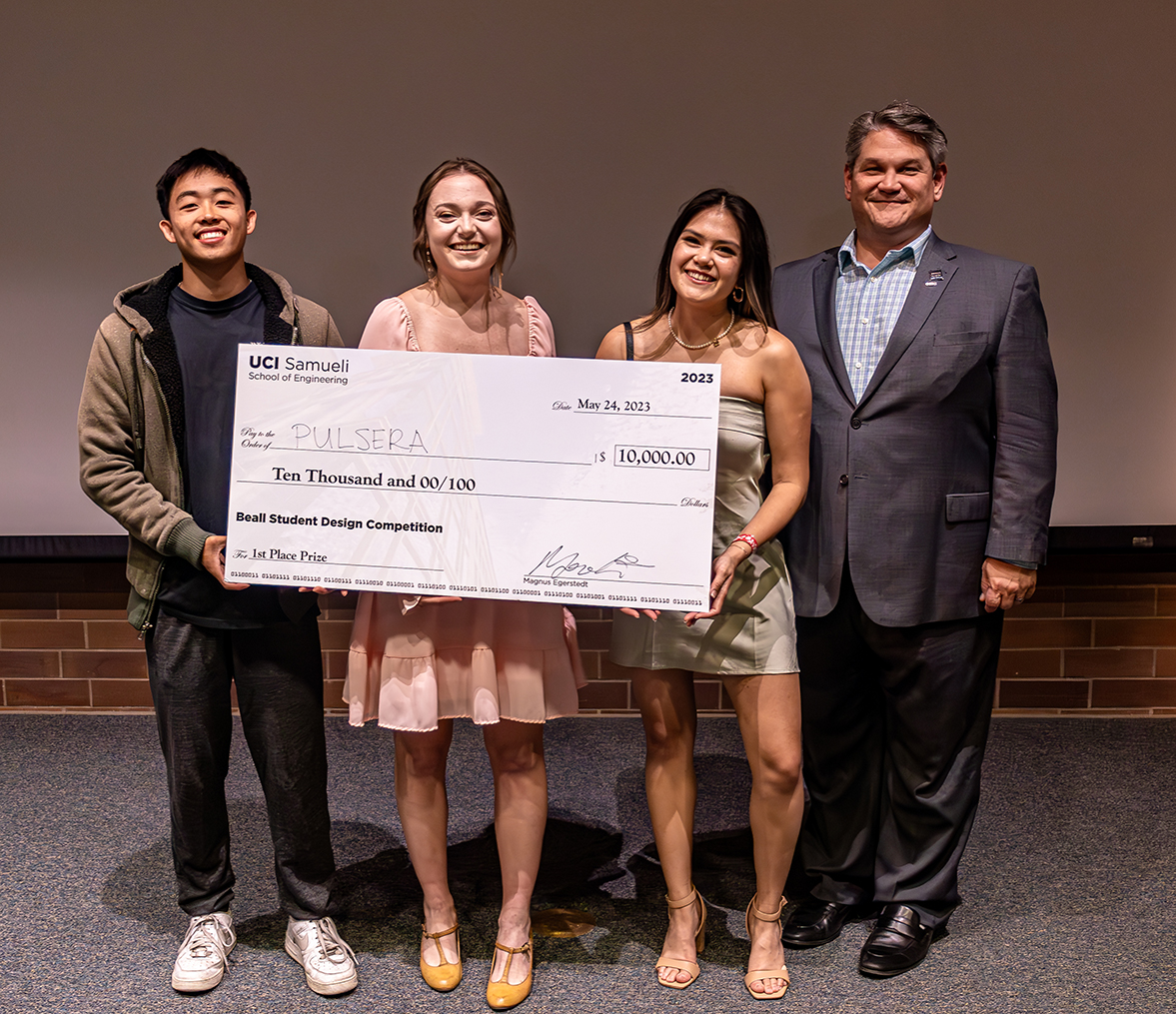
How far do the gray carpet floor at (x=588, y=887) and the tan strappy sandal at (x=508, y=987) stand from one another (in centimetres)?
3

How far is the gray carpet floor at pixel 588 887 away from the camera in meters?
2.08

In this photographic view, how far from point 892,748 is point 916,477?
66 cm

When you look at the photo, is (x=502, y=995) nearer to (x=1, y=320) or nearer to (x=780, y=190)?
(x=780, y=190)

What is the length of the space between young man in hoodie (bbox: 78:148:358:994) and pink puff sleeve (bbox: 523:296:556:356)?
44cm

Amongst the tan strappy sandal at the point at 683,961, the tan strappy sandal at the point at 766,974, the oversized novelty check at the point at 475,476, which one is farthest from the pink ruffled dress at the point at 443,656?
the tan strappy sandal at the point at 766,974

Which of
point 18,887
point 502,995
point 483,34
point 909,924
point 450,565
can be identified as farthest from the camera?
point 483,34

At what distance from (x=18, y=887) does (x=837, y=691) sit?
7.01ft

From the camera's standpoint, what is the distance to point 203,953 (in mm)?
2107

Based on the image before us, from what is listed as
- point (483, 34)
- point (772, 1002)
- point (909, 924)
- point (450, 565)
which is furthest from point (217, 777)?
point (483, 34)

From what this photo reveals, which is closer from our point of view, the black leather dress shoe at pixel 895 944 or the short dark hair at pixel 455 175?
the short dark hair at pixel 455 175

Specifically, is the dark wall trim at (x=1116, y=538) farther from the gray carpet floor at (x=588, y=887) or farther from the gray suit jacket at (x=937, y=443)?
the gray suit jacket at (x=937, y=443)

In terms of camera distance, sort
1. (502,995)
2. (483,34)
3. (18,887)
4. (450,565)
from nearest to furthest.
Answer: (450,565), (502,995), (18,887), (483,34)

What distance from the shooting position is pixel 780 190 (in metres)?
3.37

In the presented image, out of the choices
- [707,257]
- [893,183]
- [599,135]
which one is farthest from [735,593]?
[599,135]
